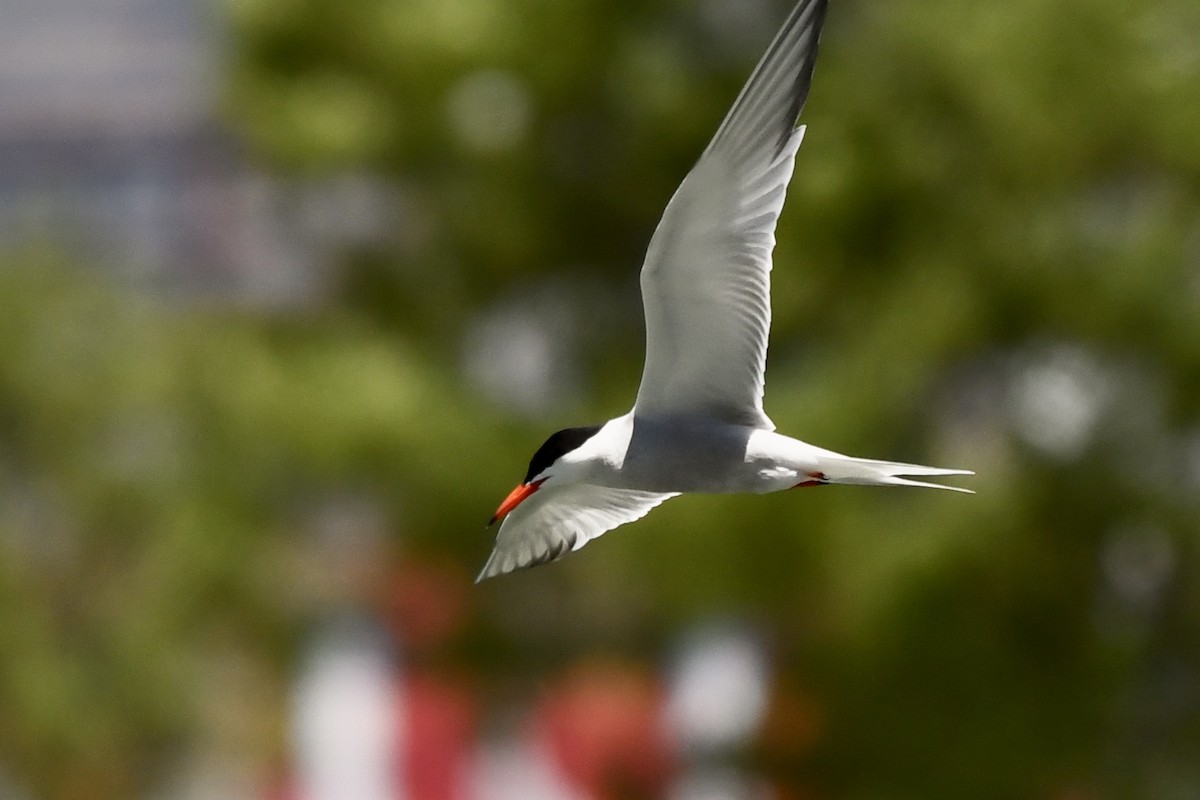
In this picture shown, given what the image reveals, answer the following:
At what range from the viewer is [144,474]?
816 centimetres

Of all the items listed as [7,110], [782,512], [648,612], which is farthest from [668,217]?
[7,110]

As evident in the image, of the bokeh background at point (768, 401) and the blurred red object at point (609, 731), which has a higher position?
the bokeh background at point (768, 401)

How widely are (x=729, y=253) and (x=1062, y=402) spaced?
2.98 m

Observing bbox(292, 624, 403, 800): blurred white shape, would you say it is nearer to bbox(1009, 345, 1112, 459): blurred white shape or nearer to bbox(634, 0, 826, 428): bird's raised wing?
bbox(1009, 345, 1112, 459): blurred white shape

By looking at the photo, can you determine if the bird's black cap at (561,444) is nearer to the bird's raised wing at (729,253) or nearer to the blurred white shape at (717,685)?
the bird's raised wing at (729,253)

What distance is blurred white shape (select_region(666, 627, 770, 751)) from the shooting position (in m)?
6.17

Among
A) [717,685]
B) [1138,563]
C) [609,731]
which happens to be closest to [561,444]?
[1138,563]

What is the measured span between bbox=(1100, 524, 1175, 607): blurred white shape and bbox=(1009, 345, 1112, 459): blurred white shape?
10.9 inches

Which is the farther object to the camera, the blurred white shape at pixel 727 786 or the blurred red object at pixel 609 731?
the blurred red object at pixel 609 731

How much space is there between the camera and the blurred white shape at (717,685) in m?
6.17

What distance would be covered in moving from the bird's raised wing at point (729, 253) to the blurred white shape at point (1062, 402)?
9.16ft

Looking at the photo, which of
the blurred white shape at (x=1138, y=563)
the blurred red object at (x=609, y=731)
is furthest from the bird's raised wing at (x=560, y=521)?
the blurred red object at (x=609, y=731)

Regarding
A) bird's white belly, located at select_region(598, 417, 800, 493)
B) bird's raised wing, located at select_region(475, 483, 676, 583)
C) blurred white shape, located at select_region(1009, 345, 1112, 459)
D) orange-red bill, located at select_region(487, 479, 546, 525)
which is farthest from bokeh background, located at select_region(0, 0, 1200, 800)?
bird's white belly, located at select_region(598, 417, 800, 493)

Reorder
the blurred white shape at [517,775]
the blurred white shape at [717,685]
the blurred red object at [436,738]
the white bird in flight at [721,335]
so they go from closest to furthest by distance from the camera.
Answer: the white bird in flight at [721,335], the blurred white shape at [717,685], the blurred white shape at [517,775], the blurred red object at [436,738]
